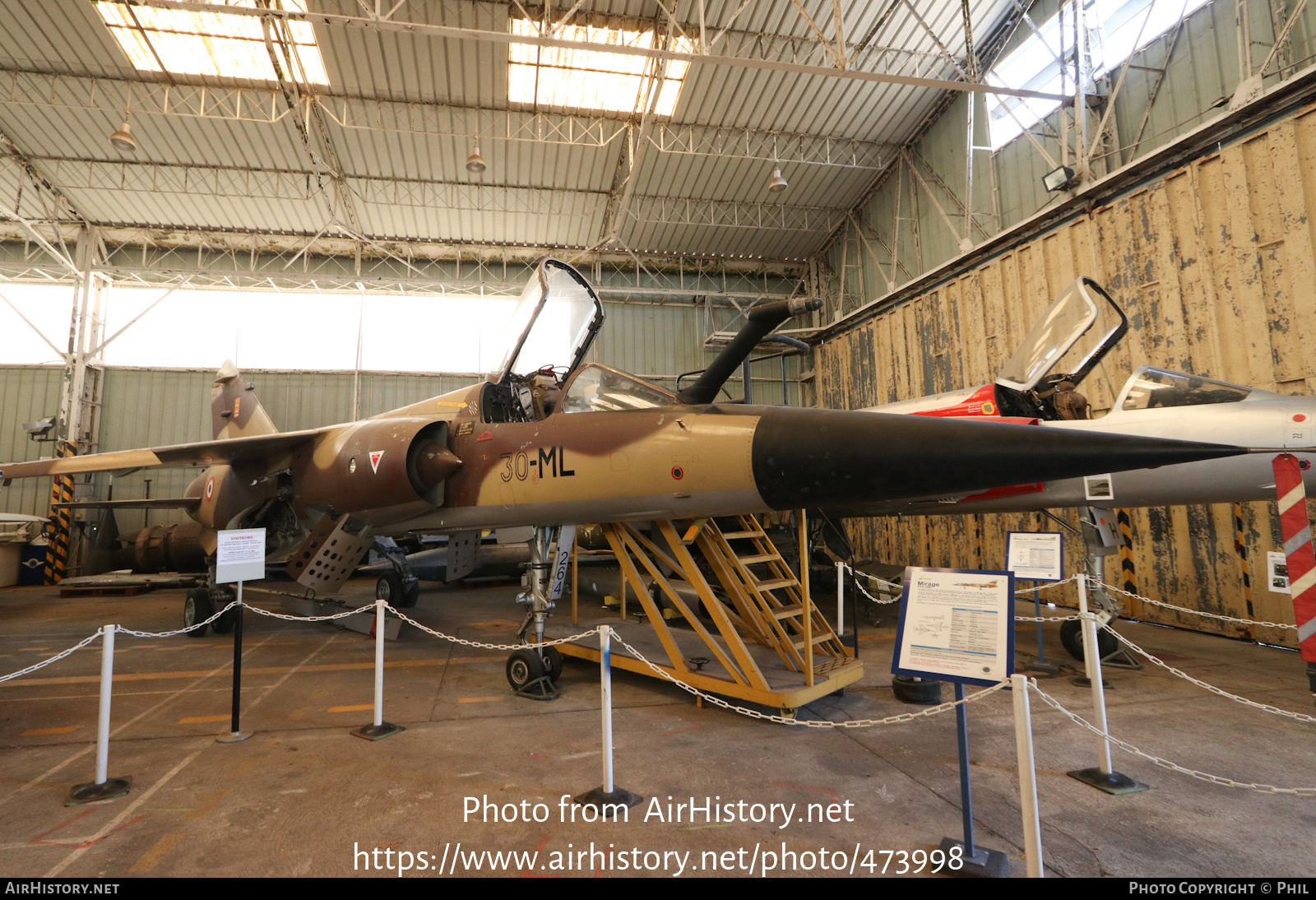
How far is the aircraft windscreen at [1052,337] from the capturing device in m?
5.82

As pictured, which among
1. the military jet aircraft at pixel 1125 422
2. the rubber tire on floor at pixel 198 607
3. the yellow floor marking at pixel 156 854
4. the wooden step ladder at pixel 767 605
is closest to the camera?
the yellow floor marking at pixel 156 854

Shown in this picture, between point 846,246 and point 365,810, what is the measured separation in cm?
1615

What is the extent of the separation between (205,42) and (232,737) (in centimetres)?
1153

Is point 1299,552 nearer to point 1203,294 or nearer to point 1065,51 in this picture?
point 1203,294

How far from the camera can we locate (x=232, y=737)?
13.2ft

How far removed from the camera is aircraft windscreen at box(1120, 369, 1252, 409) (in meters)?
5.15

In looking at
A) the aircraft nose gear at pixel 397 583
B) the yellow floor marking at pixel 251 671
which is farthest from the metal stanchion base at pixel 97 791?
the aircraft nose gear at pixel 397 583

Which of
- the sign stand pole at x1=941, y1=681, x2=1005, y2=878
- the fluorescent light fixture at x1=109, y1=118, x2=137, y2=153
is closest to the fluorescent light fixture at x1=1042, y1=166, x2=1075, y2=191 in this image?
the sign stand pole at x1=941, y1=681, x2=1005, y2=878

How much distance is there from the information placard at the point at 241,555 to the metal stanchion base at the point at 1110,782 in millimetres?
5162

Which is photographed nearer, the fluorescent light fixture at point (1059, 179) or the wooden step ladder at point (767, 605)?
the wooden step ladder at point (767, 605)

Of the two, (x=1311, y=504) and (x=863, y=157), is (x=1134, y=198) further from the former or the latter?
(x=863, y=157)

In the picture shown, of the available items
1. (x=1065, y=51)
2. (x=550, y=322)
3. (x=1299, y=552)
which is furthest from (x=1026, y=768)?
(x=1065, y=51)

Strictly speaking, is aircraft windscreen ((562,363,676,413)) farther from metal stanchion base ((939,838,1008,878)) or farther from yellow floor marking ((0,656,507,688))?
yellow floor marking ((0,656,507,688))

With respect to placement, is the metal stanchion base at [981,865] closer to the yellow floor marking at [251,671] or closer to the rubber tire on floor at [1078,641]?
the rubber tire on floor at [1078,641]
